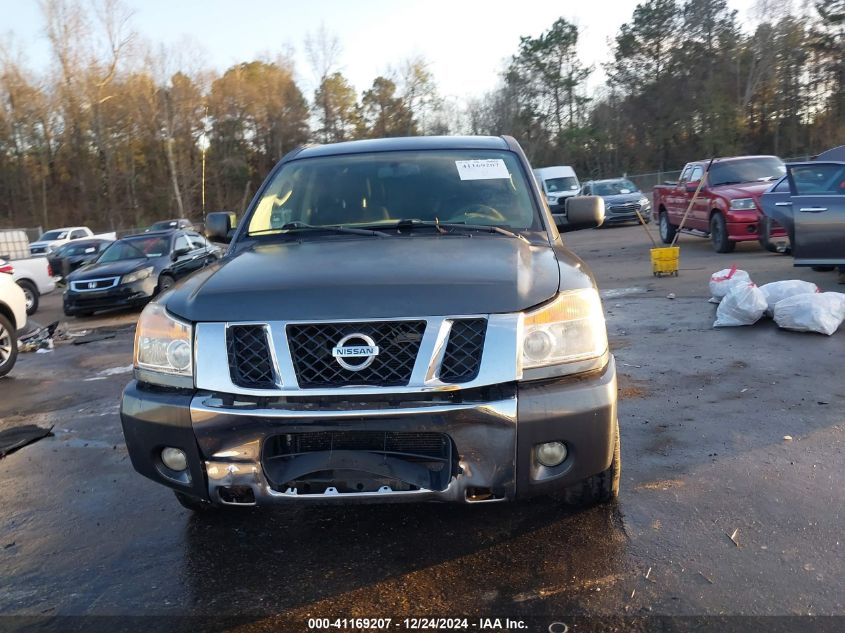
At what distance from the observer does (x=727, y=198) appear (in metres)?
13.7

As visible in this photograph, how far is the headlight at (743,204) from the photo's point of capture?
43.9 feet

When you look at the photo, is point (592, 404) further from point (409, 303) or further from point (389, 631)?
point (389, 631)

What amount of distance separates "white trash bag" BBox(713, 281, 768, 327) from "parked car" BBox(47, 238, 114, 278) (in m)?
19.1

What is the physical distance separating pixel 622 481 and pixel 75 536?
8.91ft

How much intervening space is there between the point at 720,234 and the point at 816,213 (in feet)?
17.3

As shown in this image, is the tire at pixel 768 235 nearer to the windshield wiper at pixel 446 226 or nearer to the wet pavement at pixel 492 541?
the wet pavement at pixel 492 541

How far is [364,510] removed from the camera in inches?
141

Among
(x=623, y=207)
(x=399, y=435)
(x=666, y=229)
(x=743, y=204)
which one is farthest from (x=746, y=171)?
(x=399, y=435)

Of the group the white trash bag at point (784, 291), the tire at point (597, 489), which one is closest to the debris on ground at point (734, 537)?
the tire at point (597, 489)

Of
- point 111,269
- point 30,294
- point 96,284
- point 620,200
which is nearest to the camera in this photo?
point 96,284

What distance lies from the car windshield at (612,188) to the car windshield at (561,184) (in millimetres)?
4134

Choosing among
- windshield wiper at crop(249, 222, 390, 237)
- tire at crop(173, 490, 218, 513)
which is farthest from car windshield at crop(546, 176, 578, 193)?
tire at crop(173, 490, 218, 513)

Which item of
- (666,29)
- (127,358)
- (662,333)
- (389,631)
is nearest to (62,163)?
(666,29)

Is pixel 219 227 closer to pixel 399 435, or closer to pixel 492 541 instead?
pixel 399 435
